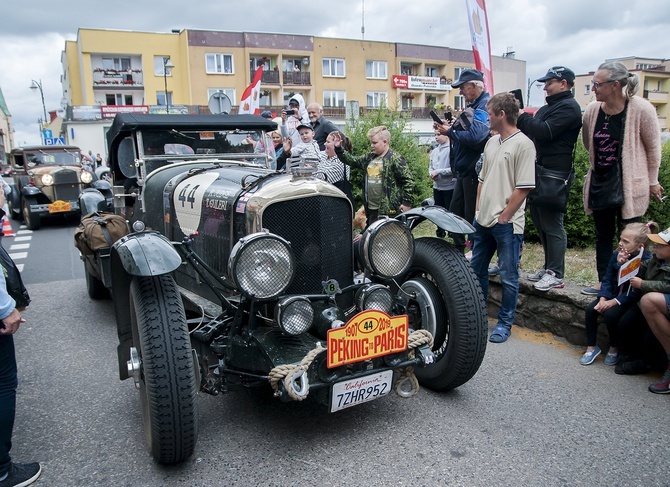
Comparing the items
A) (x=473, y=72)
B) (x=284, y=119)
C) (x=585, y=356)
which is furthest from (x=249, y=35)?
(x=585, y=356)

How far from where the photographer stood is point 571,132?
4.21 metres

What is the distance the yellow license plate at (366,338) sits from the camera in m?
2.49

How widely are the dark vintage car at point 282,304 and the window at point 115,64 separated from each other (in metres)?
36.2

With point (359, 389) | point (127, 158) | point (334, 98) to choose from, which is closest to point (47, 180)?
point (127, 158)

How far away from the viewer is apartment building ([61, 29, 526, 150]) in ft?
111

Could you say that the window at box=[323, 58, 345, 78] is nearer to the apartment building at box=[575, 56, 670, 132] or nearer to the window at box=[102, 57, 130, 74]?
the window at box=[102, 57, 130, 74]

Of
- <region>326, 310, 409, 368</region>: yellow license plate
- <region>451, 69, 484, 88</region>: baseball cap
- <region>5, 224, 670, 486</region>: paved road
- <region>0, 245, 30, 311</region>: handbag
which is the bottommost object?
<region>5, 224, 670, 486</region>: paved road

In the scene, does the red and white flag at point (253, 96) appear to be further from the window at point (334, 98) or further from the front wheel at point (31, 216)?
the window at point (334, 98)

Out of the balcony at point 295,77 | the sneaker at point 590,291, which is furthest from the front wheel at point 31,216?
the balcony at point 295,77

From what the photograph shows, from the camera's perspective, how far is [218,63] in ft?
113

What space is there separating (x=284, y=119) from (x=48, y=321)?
14.3 ft

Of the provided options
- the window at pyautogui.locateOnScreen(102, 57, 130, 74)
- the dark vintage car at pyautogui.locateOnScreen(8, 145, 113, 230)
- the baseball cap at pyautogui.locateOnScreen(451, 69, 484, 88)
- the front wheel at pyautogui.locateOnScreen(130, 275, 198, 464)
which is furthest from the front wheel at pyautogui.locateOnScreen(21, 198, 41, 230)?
the window at pyautogui.locateOnScreen(102, 57, 130, 74)

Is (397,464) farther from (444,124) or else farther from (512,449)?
(444,124)

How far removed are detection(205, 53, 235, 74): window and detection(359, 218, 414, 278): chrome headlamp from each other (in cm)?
3436
